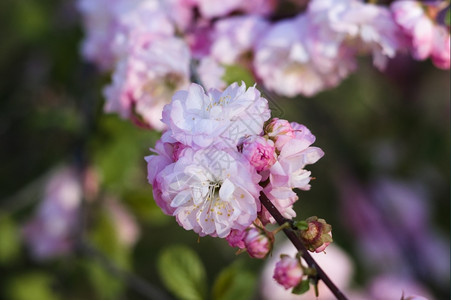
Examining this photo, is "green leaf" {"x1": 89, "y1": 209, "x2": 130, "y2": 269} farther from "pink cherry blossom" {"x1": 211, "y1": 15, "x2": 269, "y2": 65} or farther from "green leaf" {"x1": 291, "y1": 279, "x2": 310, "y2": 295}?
"green leaf" {"x1": 291, "y1": 279, "x2": 310, "y2": 295}

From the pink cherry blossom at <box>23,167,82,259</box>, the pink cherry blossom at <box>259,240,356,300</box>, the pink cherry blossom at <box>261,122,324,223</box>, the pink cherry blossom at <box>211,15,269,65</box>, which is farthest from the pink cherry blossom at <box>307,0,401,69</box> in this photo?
the pink cherry blossom at <box>23,167,82,259</box>

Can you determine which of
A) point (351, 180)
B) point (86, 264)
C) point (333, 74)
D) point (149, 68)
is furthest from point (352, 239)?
point (149, 68)

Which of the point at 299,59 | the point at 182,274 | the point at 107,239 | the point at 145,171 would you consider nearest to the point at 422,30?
the point at 299,59

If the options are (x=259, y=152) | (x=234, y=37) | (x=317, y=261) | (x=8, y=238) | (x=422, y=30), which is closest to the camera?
(x=259, y=152)

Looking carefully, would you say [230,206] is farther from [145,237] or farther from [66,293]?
[145,237]

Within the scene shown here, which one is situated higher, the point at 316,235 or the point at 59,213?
the point at 316,235

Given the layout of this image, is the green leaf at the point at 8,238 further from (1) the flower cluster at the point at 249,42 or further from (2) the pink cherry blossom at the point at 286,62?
(2) the pink cherry blossom at the point at 286,62

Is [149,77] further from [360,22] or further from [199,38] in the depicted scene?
[360,22]
